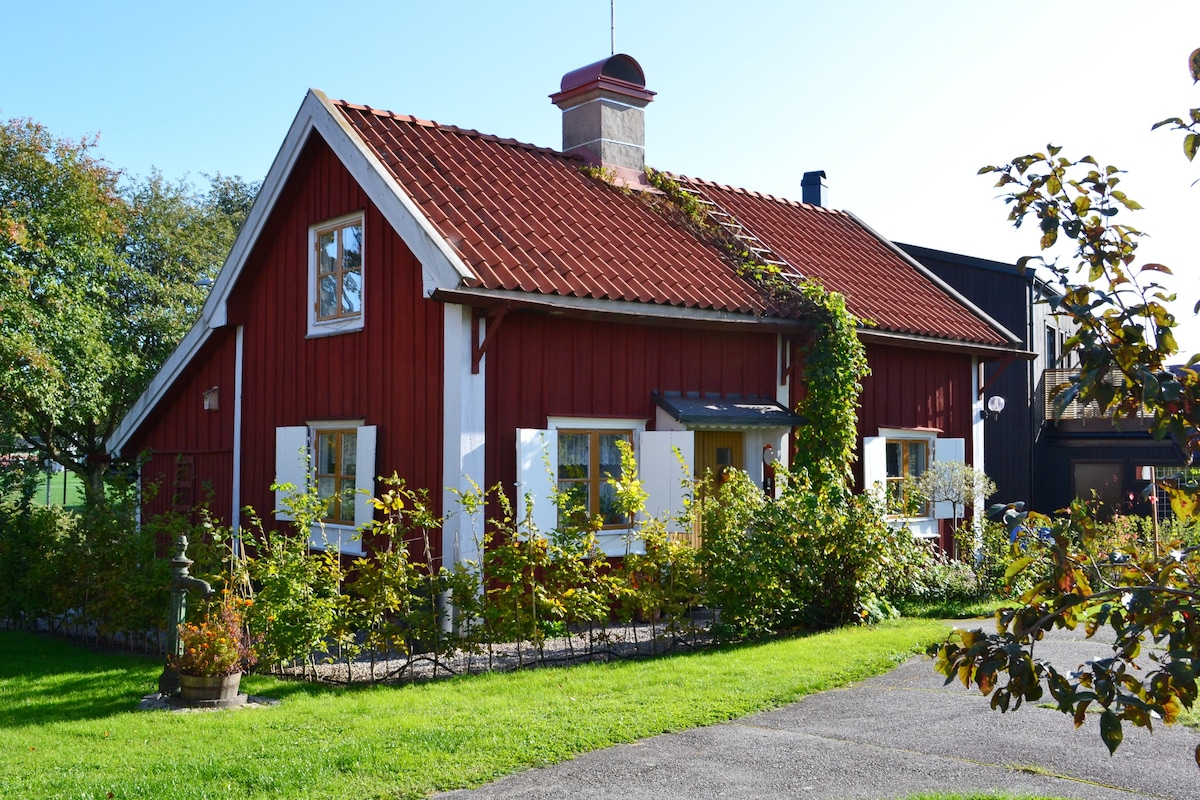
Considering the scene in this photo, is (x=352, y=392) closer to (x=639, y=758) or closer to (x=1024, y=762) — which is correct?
(x=639, y=758)

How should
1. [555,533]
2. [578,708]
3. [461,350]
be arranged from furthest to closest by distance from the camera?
1. [461,350]
2. [555,533]
3. [578,708]

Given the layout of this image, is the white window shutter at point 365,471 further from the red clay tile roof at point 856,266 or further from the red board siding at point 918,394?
the red board siding at point 918,394

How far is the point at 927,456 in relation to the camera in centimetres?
1592

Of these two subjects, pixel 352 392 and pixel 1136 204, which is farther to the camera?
pixel 352 392

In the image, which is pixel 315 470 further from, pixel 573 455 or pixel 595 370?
pixel 595 370

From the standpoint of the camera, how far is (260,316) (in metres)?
14.0

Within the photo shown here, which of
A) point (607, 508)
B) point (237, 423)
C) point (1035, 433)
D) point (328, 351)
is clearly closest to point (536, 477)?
point (607, 508)

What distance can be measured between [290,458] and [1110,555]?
10.6 metres

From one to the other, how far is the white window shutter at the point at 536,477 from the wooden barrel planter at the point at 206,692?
146 inches

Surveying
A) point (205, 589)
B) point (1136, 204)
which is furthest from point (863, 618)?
point (1136, 204)

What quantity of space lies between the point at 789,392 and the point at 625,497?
450 centimetres

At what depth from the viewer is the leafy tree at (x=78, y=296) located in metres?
16.2

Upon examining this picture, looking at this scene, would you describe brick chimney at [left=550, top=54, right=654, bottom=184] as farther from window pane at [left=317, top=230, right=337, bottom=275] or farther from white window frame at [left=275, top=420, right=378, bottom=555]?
white window frame at [left=275, top=420, right=378, bottom=555]

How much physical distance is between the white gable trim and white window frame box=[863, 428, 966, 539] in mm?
6546
